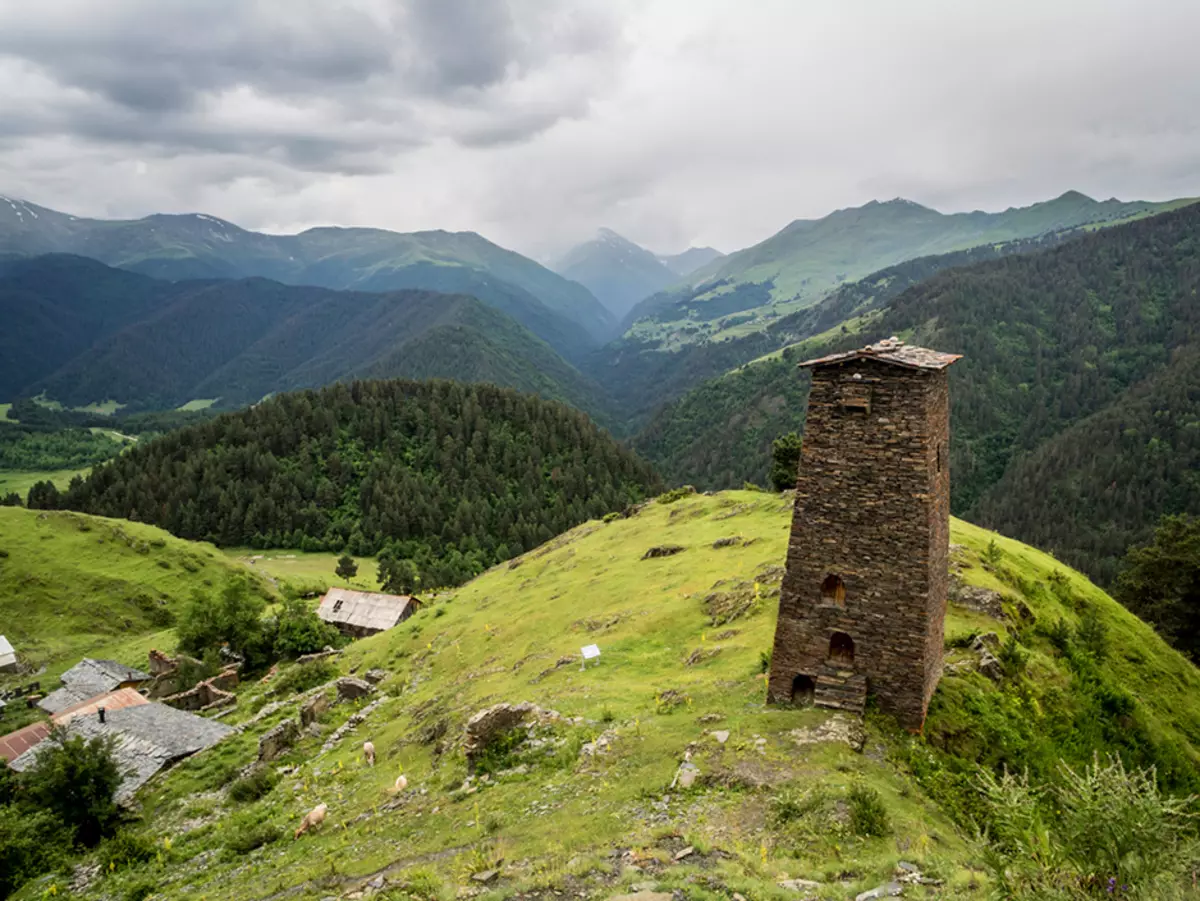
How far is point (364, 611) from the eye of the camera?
247ft

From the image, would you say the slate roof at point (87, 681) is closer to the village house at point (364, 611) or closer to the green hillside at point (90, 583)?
the green hillside at point (90, 583)

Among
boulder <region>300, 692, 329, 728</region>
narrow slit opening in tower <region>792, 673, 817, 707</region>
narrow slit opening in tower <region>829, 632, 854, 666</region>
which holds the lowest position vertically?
boulder <region>300, 692, 329, 728</region>

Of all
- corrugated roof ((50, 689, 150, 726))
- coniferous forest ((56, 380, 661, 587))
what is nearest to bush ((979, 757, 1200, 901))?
corrugated roof ((50, 689, 150, 726))

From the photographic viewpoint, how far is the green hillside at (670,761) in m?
15.9

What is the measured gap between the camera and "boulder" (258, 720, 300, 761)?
34.6 metres

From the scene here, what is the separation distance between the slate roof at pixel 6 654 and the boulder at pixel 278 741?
55.7 meters

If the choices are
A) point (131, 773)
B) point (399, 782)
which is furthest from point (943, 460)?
point (131, 773)

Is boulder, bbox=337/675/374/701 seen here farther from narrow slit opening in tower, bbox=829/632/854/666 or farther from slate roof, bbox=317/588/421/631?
slate roof, bbox=317/588/421/631

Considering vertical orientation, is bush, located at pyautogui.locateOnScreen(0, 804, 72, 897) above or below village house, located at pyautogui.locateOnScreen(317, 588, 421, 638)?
above

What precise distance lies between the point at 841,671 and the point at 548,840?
10206 millimetres

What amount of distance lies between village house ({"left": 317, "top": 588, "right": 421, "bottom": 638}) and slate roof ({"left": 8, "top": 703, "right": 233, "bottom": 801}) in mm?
30566

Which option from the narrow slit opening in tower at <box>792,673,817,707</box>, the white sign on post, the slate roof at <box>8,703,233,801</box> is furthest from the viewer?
the slate roof at <box>8,703,233,801</box>

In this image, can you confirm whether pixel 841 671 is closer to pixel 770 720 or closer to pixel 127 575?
pixel 770 720

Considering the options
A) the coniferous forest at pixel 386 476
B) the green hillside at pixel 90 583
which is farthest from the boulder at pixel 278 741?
the coniferous forest at pixel 386 476
